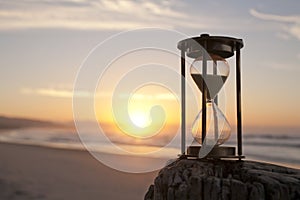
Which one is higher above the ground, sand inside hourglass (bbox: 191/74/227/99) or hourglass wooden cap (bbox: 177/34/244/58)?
hourglass wooden cap (bbox: 177/34/244/58)

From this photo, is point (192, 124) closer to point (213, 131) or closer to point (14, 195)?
point (213, 131)

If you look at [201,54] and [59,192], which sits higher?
[201,54]

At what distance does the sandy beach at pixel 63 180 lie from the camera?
430 inches

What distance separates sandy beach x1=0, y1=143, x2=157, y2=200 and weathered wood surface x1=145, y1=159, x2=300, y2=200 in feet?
23.6

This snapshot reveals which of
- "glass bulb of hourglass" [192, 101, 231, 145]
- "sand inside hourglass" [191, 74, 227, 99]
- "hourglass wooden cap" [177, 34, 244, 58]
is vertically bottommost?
"glass bulb of hourglass" [192, 101, 231, 145]

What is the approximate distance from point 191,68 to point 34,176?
10.2 meters

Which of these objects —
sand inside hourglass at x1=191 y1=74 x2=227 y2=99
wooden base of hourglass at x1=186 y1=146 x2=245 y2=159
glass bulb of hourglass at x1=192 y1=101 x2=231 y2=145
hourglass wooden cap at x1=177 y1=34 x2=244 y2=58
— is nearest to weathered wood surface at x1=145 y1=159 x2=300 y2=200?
wooden base of hourglass at x1=186 y1=146 x2=245 y2=159

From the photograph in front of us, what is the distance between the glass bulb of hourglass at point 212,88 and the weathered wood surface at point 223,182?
391 mm

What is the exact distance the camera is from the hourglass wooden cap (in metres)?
3.82

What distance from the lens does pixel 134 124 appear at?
4668 mm

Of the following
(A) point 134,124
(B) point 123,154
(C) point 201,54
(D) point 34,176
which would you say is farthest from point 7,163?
(C) point 201,54

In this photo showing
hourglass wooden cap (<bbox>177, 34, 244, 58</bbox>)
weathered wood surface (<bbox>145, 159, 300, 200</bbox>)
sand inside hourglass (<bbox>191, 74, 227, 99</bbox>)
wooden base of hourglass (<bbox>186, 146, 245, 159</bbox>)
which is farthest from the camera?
sand inside hourglass (<bbox>191, 74, 227, 99</bbox>)

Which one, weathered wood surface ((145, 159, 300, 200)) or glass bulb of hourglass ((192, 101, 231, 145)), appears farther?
glass bulb of hourglass ((192, 101, 231, 145))

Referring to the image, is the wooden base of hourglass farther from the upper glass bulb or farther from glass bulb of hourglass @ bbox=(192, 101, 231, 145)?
the upper glass bulb
